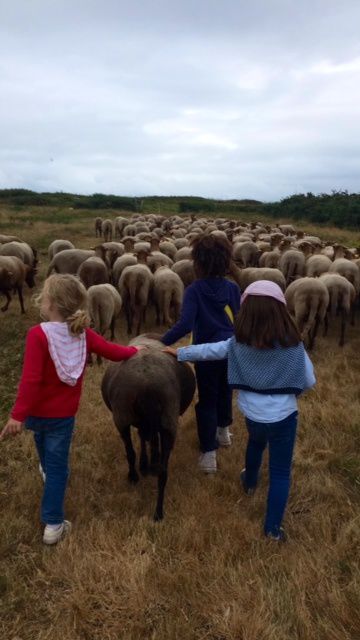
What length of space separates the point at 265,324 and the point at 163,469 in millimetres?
1447

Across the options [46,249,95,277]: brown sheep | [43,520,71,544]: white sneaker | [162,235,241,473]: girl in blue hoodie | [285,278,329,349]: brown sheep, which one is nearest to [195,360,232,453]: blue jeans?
[162,235,241,473]: girl in blue hoodie

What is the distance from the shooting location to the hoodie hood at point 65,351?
10.9 ft

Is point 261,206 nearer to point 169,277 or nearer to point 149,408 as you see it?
point 169,277

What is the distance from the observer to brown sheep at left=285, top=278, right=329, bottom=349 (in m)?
8.86

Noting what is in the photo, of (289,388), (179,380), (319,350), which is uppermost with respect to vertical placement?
(289,388)

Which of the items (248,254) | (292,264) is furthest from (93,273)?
(248,254)

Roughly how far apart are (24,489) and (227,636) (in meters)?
2.30

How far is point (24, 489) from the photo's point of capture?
14.1 ft

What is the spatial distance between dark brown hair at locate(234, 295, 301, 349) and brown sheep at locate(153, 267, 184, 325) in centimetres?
662

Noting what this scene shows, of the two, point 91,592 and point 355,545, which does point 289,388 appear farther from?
point 91,592

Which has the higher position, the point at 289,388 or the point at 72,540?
the point at 289,388

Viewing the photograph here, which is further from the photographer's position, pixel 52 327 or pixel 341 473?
pixel 341 473

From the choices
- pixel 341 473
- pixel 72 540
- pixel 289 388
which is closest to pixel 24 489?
pixel 72 540

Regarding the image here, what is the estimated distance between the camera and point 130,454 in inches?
168
